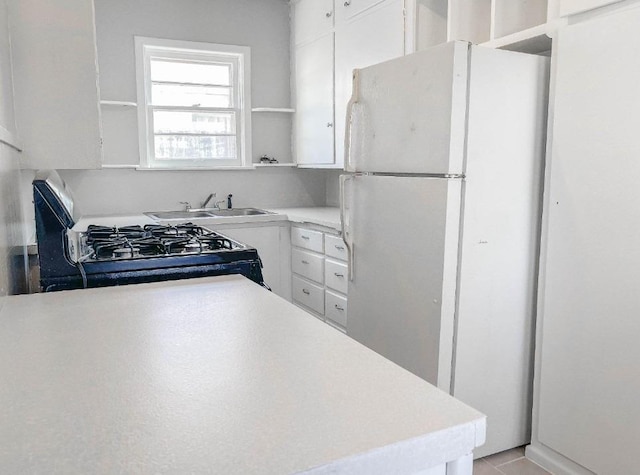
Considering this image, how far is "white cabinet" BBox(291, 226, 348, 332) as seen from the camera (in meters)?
3.44

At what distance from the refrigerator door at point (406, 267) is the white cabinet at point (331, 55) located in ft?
3.67

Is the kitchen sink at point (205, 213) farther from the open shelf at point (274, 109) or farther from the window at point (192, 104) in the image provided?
the open shelf at point (274, 109)

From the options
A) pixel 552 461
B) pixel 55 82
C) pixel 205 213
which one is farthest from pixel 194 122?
pixel 552 461

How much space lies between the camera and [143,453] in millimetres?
621

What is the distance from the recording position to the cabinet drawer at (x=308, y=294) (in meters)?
3.74

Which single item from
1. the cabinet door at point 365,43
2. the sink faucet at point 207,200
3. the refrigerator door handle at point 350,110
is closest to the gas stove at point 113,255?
the refrigerator door handle at point 350,110

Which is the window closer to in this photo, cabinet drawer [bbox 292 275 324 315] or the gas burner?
cabinet drawer [bbox 292 275 324 315]

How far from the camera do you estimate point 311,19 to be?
4102mm

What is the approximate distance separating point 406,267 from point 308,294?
5.71ft

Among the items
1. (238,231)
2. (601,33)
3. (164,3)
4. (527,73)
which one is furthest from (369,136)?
(164,3)

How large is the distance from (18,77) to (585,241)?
2275 millimetres

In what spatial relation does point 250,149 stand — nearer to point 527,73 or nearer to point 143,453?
point 527,73

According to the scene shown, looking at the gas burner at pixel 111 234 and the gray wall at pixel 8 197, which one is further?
the gas burner at pixel 111 234

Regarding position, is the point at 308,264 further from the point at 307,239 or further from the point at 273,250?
the point at 273,250
